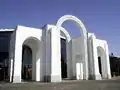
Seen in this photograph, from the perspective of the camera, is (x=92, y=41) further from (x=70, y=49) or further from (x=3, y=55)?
(x=3, y=55)

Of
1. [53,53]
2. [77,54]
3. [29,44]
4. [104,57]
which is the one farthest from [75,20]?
[104,57]

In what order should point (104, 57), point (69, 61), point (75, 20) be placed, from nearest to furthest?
1. point (75, 20)
2. point (69, 61)
3. point (104, 57)

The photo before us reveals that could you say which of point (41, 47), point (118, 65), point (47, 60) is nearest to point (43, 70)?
point (47, 60)

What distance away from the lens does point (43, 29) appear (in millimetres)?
27375

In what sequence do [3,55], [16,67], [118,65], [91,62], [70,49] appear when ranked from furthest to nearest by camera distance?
[118,65]
[3,55]
[70,49]
[91,62]
[16,67]

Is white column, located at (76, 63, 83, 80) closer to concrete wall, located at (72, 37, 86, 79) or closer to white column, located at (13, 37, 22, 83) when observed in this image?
concrete wall, located at (72, 37, 86, 79)

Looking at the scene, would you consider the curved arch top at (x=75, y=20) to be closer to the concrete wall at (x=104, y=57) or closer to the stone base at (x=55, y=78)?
the concrete wall at (x=104, y=57)

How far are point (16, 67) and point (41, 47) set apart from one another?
5103mm

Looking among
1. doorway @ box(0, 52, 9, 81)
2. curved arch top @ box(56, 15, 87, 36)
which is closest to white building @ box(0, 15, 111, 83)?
curved arch top @ box(56, 15, 87, 36)

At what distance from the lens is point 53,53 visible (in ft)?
81.8

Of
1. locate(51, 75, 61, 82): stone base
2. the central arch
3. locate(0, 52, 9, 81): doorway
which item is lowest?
locate(51, 75, 61, 82): stone base

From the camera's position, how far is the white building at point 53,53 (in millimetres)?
24562

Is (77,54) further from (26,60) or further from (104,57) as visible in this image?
(26,60)

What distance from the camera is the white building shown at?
2456cm
